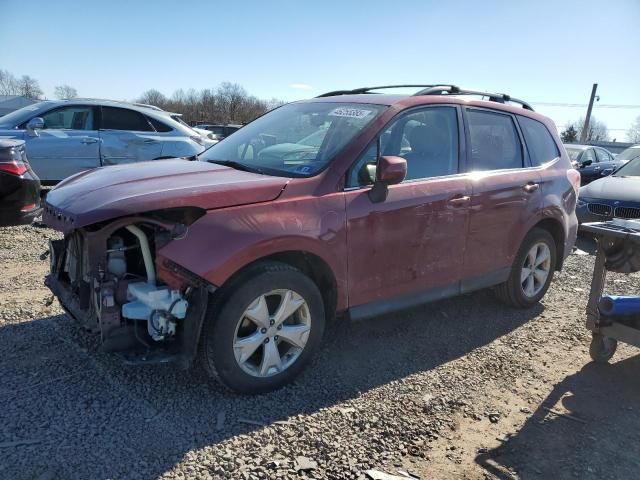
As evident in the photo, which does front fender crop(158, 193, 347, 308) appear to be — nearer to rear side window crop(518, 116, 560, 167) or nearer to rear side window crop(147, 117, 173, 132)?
rear side window crop(518, 116, 560, 167)

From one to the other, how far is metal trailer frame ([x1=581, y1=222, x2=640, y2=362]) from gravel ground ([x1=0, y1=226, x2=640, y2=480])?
0.17 m

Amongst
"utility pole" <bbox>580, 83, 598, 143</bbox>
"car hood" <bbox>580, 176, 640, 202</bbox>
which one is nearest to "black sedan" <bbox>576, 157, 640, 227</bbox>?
"car hood" <bbox>580, 176, 640, 202</bbox>

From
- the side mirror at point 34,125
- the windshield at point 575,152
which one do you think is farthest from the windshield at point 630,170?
the side mirror at point 34,125

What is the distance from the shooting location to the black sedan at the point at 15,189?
18.4 ft

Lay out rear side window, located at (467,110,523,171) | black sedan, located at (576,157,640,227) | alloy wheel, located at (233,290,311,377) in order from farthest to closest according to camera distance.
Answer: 1. black sedan, located at (576,157,640,227)
2. rear side window, located at (467,110,523,171)
3. alloy wheel, located at (233,290,311,377)

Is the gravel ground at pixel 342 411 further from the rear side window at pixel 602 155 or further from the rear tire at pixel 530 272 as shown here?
the rear side window at pixel 602 155

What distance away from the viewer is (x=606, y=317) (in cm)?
382

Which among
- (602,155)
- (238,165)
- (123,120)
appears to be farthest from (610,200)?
(602,155)

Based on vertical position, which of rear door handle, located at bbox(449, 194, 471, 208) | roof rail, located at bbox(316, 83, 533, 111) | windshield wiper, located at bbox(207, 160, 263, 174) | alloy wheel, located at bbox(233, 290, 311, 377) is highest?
roof rail, located at bbox(316, 83, 533, 111)

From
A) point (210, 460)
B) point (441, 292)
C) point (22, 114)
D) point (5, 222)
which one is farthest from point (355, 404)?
point (22, 114)

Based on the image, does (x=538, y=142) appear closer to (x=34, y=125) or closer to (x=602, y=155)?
(x=34, y=125)

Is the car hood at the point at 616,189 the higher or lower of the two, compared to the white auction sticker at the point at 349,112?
lower

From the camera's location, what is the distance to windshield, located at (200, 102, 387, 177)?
141 inches

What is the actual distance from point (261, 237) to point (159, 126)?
7109 mm
